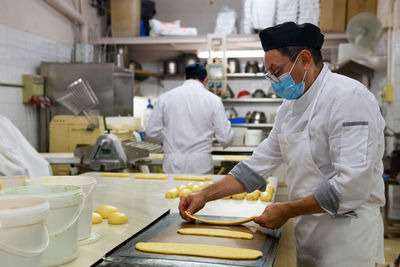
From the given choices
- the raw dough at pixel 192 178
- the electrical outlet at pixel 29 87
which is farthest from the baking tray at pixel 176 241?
the electrical outlet at pixel 29 87

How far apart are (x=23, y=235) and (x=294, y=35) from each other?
112 centimetres

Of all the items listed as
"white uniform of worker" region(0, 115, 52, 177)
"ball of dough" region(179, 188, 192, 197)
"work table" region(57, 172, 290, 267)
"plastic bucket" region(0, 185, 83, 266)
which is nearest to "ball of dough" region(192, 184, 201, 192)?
"ball of dough" region(179, 188, 192, 197)

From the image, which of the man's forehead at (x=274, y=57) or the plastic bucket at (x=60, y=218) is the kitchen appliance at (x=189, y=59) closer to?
the man's forehead at (x=274, y=57)

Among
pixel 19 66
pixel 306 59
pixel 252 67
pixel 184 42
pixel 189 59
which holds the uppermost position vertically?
pixel 184 42

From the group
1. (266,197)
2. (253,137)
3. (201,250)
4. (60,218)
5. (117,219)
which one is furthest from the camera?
(253,137)

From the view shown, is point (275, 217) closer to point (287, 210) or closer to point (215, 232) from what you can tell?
point (287, 210)

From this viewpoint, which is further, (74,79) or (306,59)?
(74,79)

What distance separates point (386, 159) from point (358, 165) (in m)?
3.63

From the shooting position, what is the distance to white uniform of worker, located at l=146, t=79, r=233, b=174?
3453 millimetres

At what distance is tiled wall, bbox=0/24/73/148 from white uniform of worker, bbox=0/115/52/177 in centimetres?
77

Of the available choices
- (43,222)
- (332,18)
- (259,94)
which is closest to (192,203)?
(43,222)

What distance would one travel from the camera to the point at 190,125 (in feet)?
11.3

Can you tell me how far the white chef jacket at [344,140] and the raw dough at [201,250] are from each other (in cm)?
38

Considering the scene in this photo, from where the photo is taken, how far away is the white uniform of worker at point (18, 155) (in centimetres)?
325
